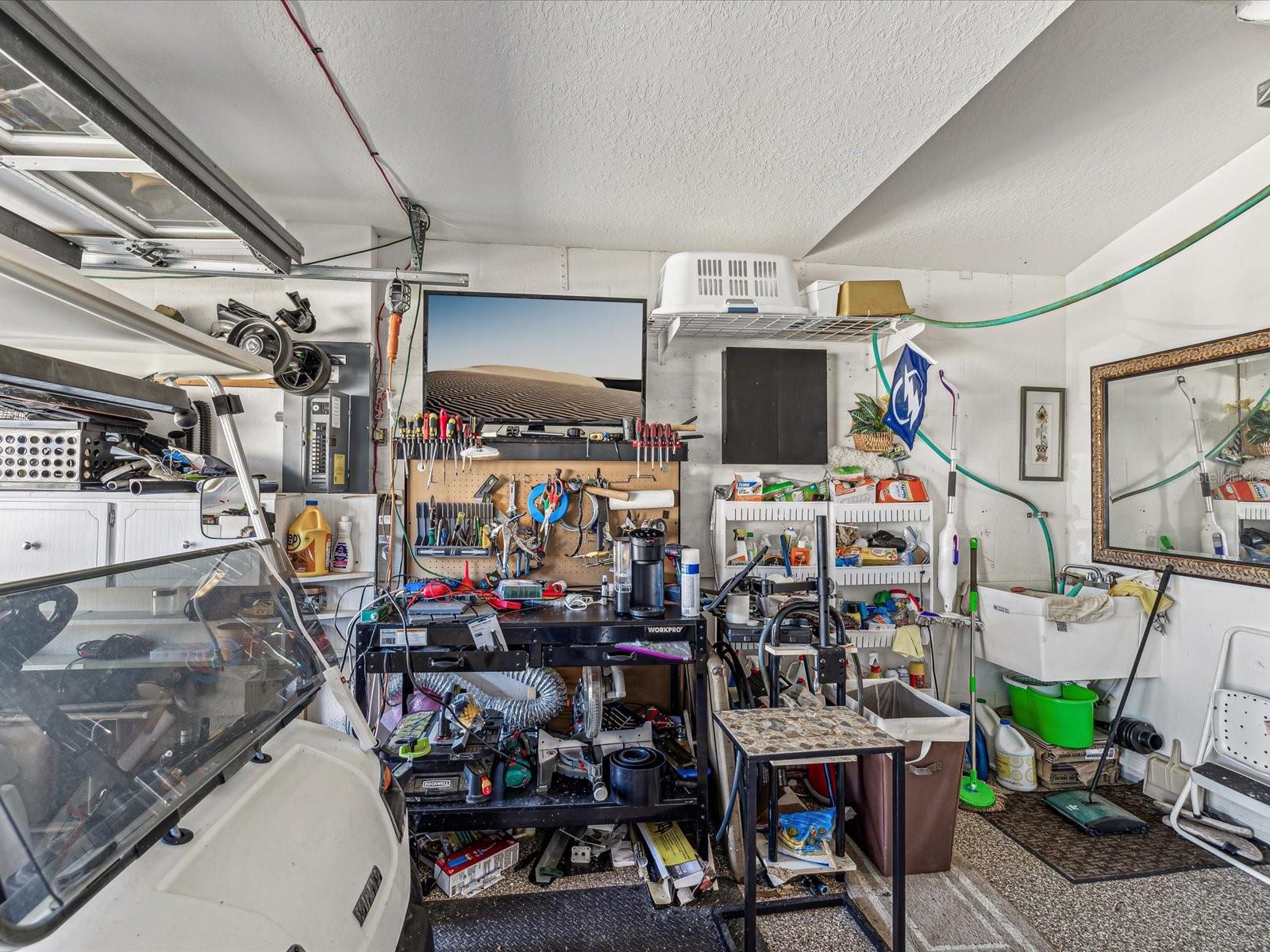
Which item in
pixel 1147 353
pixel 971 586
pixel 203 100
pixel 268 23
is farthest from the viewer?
pixel 971 586

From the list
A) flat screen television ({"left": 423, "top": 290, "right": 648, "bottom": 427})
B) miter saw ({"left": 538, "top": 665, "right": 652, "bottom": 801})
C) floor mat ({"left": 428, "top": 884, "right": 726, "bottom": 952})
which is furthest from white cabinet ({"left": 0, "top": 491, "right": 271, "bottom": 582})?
floor mat ({"left": 428, "top": 884, "right": 726, "bottom": 952})

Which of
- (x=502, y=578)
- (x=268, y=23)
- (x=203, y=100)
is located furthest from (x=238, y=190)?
(x=502, y=578)

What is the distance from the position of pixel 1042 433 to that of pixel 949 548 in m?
0.98

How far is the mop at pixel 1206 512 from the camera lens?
2.61m

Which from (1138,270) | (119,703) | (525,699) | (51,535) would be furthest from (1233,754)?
(51,535)

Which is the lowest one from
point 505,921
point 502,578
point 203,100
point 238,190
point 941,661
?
point 505,921

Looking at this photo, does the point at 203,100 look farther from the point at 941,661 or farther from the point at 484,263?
the point at 941,661

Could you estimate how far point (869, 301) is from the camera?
109 inches

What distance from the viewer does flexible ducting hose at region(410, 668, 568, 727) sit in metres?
2.41

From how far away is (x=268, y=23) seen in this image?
5.02ft

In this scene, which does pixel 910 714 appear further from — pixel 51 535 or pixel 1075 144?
pixel 51 535

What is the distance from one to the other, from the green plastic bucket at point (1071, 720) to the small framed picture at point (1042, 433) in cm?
116

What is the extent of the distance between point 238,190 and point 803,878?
9.96ft

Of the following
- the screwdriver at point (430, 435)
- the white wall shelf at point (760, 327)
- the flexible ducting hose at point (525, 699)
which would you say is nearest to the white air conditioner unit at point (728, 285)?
the white wall shelf at point (760, 327)
